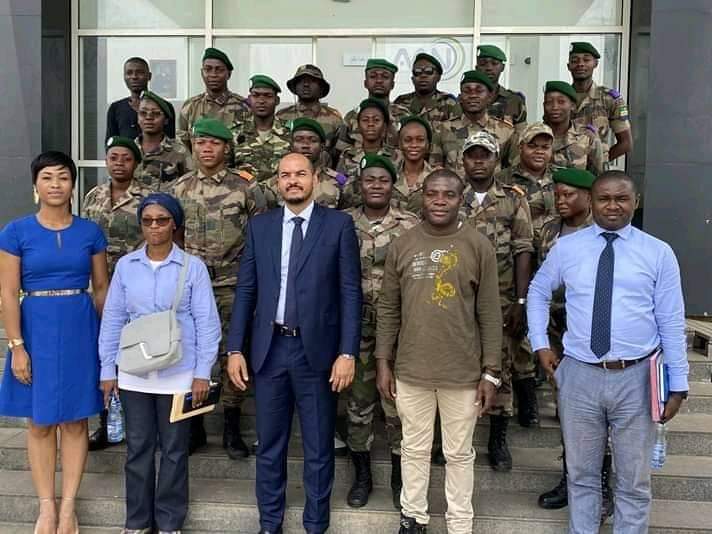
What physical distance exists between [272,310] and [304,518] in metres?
1.15

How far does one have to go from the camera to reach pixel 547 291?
140 inches

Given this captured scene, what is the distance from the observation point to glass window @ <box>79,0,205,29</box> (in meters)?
9.12

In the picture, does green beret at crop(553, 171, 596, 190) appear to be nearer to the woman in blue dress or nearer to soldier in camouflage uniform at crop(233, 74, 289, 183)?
soldier in camouflage uniform at crop(233, 74, 289, 183)

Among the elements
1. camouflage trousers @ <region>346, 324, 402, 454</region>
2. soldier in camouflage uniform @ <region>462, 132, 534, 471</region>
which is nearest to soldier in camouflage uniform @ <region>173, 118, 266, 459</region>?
camouflage trousers @ <region>346, 324, 402, 454</region>

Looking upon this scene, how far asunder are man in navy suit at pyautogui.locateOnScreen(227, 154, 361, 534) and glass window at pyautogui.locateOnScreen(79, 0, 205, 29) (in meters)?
6.33

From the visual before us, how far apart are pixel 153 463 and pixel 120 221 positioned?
5.56 ft

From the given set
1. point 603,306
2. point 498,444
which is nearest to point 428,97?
point 498,444

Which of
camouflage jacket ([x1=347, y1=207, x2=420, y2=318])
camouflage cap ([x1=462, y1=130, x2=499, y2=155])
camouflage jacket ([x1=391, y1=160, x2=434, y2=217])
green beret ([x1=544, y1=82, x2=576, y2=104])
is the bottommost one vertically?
camouflage jacket ([x1=347, y1=207, x2=420, y2=318])

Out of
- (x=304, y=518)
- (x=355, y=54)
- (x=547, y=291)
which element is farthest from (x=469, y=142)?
(x=355, y=54)

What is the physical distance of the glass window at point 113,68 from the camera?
29.9 ft

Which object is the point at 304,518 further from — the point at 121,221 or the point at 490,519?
the point at 121,221

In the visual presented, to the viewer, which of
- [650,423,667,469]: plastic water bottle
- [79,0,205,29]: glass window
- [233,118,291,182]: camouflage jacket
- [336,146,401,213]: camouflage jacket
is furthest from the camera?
[79,0,205,29]: glass window

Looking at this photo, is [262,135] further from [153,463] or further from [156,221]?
[153,463]

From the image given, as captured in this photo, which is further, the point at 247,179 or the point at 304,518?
the point at 247,179
